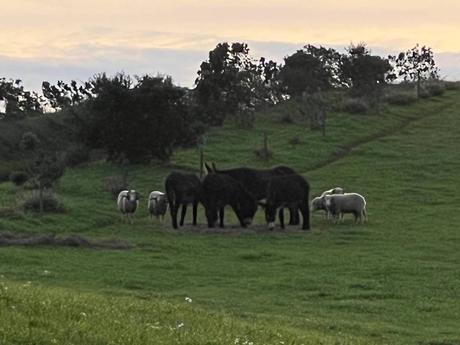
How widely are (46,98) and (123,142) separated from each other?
131 ft

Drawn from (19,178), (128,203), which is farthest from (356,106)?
(128,203)

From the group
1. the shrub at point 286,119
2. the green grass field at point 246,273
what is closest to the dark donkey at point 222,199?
the green grass field at point 246,273

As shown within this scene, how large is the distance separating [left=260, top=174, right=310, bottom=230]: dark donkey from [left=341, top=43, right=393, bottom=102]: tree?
4799 centimetres

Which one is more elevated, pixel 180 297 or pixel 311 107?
pixel 311 107

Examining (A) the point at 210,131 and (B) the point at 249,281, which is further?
(A) the point at 210,131

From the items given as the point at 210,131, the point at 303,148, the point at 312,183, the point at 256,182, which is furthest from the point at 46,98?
the point at 256,182

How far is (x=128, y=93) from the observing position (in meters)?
50.9

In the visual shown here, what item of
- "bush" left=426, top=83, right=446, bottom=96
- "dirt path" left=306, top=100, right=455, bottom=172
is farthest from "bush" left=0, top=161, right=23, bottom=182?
"bush" left=426, top=83, right=446, bottom=96

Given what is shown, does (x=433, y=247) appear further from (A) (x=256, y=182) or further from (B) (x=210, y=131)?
(B) (x=210, y=131)

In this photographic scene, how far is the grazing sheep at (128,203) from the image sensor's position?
37.7 m

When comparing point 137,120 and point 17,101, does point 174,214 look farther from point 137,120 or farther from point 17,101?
point 17,101

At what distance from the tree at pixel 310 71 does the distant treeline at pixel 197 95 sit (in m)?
0.10

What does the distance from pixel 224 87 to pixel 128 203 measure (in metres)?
37.5

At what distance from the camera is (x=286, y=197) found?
36.2 meters
